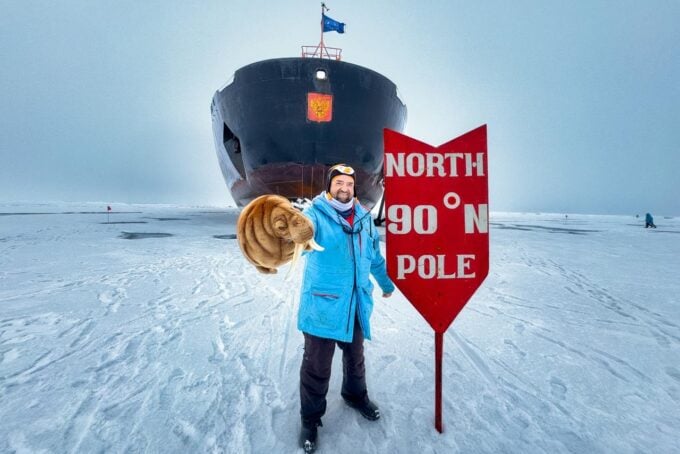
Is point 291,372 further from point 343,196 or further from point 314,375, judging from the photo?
point 343,196

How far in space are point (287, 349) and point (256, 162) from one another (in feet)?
27.3

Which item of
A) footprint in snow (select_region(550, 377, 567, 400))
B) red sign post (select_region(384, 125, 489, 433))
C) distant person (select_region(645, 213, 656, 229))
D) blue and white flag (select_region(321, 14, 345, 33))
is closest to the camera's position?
red sign post (select_region(384, 125, 489, 433))

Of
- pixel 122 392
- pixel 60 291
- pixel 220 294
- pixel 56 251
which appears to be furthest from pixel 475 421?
pixel 56 251

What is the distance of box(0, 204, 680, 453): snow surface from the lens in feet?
5.46

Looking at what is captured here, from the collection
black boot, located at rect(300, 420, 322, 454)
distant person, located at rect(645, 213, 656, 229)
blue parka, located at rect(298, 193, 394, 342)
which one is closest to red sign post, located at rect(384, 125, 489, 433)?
blue parka, located at rect(298, 193, 394, 342)

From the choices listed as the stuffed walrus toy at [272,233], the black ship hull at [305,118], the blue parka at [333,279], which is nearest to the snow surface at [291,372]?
the blue parka at [333,279]

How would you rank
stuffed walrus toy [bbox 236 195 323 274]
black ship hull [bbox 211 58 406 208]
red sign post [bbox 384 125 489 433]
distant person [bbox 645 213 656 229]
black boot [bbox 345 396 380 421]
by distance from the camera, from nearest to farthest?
stuffed walrus toy [bbox 236 195 323 274] < red sign post [bbox 384 125 489 433] < black boot [bbox 345 396 380 421] < black ship hull [bbox 211 58 406 208] < distant person [bbox 645 213 656 229]

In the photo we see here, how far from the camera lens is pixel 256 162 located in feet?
32.3

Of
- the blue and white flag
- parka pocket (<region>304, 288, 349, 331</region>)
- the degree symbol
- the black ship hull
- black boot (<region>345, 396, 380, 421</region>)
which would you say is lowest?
black boot (<region>345, 396, 380, 421</region>)

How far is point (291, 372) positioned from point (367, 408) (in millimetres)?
710

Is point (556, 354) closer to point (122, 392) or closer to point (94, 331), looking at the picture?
point (122, 392)

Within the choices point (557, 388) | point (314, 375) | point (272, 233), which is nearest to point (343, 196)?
point (272, 233)

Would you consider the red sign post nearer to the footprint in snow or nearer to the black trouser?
the black trouser

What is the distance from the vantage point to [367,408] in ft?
6.04
